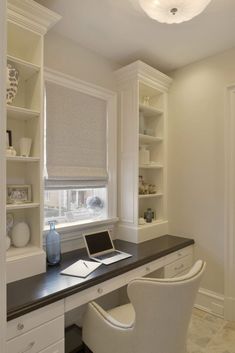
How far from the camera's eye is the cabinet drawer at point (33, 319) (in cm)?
124

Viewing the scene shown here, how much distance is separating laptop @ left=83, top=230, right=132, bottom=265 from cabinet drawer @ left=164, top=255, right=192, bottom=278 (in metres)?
0.50

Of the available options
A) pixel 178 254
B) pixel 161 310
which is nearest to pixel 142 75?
pixel 178 254

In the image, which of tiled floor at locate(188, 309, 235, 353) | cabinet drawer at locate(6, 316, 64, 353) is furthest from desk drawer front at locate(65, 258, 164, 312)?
tiled floor at locate(188, 309, 235, 353)

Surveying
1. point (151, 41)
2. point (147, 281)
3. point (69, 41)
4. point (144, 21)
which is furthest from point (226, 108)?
point (147, 281)

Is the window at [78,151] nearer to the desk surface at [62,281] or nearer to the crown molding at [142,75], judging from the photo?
the crown molding at [142,75]

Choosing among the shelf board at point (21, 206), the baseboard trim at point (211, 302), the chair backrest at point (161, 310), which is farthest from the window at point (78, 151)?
the baseboard trim at point (211, 302)

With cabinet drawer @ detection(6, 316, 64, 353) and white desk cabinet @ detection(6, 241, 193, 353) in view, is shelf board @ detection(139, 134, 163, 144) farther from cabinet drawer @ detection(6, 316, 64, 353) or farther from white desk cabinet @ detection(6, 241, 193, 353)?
cabinet drawer @ detection(6, 316, 64, 353)

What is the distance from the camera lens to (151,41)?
2.24 meters

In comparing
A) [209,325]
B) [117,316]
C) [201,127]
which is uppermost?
[201,127]

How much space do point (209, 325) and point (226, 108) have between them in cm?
209

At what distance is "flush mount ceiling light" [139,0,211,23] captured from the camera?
59.2 inches

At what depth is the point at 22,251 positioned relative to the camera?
1.65 meters

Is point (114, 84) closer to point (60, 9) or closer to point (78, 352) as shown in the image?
point (60, 9)

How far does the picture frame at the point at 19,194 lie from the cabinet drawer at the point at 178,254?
1364mm
